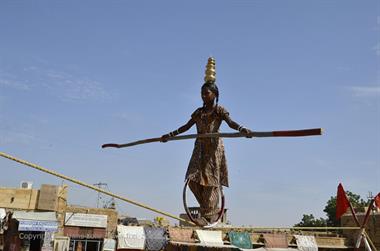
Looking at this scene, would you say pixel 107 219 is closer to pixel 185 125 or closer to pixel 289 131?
pixel 185 125

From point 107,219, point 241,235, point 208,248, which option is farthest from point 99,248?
point 208,248

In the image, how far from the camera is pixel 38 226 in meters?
22.9

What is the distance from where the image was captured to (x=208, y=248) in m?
9.17

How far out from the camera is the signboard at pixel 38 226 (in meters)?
22.5

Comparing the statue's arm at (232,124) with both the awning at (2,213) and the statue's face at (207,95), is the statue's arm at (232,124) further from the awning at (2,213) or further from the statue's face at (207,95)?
the awning at (2,213)

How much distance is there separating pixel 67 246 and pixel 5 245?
324cm

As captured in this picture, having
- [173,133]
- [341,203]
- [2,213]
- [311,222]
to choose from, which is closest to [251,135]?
[173,133]

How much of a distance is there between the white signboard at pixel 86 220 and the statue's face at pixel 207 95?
58.9 ft

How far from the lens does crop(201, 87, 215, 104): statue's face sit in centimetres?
902

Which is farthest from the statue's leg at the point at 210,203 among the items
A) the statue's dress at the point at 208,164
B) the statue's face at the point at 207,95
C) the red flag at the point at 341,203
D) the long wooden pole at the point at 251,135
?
the red flag at the point at 341,203

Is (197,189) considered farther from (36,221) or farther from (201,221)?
(36,221)

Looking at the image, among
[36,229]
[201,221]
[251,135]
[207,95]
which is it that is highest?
[207,95]

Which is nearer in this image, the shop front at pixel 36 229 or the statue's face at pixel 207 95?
the statue's face at pixel 207 95

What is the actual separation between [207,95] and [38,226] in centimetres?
1731
